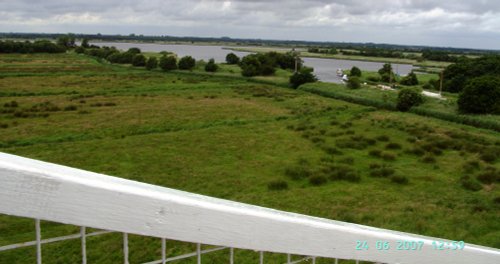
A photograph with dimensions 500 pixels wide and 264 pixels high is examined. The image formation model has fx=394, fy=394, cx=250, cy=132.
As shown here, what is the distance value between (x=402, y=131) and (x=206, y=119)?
13586 millimetres

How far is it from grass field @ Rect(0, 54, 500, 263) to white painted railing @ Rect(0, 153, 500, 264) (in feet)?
6.34

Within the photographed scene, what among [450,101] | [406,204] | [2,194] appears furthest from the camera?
[450,101]

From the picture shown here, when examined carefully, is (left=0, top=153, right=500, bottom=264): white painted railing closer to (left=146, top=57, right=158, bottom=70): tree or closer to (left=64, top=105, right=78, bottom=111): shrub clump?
(left=64, top=105, right=78, bottom=111): shrub clump

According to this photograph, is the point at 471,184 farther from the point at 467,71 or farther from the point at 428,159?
the point at 467,71

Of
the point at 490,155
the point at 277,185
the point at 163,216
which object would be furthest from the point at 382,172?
the point at 163,216

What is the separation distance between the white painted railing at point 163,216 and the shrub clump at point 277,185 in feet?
43.5

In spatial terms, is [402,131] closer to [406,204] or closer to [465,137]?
[465,137]

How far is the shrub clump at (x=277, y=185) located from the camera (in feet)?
49.4

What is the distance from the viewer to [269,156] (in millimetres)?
19688

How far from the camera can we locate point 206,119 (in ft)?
94.0

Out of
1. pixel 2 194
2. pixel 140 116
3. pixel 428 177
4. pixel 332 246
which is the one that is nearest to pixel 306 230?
pixel 332 246

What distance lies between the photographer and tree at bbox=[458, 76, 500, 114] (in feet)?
102

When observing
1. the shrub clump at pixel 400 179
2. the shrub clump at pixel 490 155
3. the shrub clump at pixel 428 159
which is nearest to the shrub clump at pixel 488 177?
the shrub clump at pixel 428 159

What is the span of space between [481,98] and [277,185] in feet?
78.4
